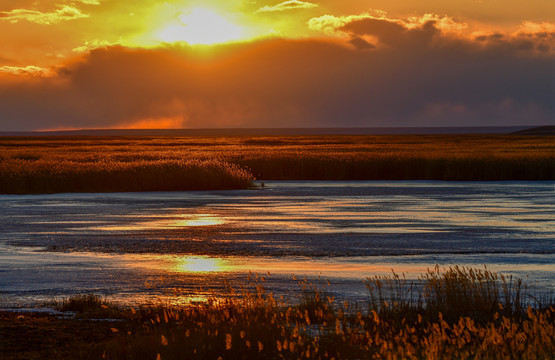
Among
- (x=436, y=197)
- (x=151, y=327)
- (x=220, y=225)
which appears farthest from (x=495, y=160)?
(x=151, y=327)

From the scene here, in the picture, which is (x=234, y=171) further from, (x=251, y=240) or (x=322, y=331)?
(x=322, y=331)

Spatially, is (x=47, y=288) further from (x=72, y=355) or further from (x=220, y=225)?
(x=220, y=225)

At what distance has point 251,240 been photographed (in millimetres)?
19188

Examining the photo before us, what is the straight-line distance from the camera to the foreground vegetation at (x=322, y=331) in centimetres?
749

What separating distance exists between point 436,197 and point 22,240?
1885 cm

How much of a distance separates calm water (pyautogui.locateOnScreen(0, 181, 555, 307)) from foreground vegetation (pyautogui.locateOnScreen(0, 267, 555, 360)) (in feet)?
5.28

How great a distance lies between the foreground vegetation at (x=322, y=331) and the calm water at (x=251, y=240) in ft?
5.28

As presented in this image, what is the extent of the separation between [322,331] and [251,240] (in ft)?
33.3

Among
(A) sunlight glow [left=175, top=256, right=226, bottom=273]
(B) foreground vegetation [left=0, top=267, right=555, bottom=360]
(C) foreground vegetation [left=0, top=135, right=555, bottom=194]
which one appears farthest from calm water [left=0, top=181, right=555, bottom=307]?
(C) foreground vegetation [left=0, top=135, right=555, bottom=194]

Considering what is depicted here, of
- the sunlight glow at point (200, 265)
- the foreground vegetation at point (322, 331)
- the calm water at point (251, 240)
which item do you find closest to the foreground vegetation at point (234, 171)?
the calm water at point (251, 240)

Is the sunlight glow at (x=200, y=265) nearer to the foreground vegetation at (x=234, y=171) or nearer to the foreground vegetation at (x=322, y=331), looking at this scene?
the foreground vegetation at (x=322, y=331)

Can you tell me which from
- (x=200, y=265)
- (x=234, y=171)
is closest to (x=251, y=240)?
(x=200, y=265)

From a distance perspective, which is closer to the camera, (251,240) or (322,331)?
(322,331)

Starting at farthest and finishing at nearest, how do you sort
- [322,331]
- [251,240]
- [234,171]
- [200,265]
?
[234,171]
[251,240]
[200,265]
[322,331]
